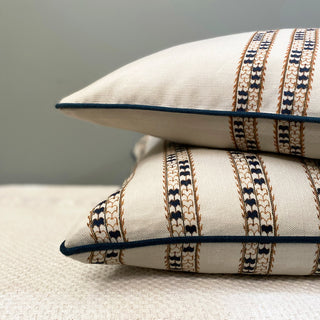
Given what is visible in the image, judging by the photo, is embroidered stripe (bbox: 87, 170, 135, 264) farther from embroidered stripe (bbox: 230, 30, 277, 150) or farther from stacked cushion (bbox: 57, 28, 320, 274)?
embroidered stripe (bbox: 230, 30, 277, 150)

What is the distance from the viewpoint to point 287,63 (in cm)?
45

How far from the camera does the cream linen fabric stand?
1.26 ft

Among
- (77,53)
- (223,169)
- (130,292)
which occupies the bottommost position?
(130,292)

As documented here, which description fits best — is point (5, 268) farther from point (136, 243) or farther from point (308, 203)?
point (308, 203)

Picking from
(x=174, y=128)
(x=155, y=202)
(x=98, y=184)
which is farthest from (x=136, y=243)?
(x=98, y=184)

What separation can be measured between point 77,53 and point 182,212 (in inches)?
23.8

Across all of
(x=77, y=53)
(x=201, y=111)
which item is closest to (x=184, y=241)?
(x=201, y=111)

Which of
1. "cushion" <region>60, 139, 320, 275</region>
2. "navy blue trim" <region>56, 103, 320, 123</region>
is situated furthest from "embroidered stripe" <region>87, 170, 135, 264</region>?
"navy blue trim" <region>56, 103, 320, 123</region>

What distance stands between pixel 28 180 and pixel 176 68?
0.66m

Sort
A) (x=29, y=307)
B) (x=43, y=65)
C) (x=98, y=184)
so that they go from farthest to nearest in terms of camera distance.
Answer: (x=98, y=184)
(x=43, y=65)
(x=29, y=307)

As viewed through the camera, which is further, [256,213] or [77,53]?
[77,53]

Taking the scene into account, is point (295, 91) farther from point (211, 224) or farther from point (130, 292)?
point (130, 292)

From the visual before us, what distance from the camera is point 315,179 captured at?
1.48 feet

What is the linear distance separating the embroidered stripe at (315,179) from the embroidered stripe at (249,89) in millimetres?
63
